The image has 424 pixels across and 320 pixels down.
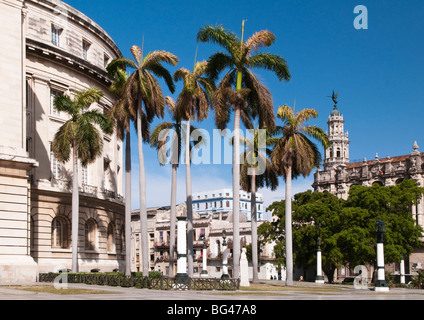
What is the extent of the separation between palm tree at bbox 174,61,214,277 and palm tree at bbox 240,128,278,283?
5940 mm

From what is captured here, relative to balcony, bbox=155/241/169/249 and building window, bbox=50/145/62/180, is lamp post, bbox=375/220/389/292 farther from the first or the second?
balcony, bbox=155/241/169/249

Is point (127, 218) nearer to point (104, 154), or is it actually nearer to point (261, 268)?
point (104, 154)

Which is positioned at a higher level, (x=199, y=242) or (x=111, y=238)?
(x=111, y=238)

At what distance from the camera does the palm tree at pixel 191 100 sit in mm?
47094

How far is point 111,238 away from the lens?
60344mm

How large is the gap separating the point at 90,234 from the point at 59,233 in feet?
15.3

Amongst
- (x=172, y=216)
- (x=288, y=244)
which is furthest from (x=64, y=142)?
(x=288, y=244)

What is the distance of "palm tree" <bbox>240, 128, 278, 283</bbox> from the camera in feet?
176

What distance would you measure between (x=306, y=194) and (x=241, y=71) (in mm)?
41551

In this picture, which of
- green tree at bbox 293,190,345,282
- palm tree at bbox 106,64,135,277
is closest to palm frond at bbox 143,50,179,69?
palm tree at bbox 106,64,135,277

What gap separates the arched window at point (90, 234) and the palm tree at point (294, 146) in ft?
59.7

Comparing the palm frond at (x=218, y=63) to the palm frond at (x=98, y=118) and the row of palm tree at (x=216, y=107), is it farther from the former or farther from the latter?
the palm frond at (x=98, y=118)

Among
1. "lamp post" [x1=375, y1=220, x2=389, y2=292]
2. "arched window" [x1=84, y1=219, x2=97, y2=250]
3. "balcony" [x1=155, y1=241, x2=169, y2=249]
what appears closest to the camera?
"lamp post" [x1=375, y1=220, x2=389, y2=292]

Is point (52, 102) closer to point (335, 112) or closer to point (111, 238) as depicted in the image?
point (111, 238)
